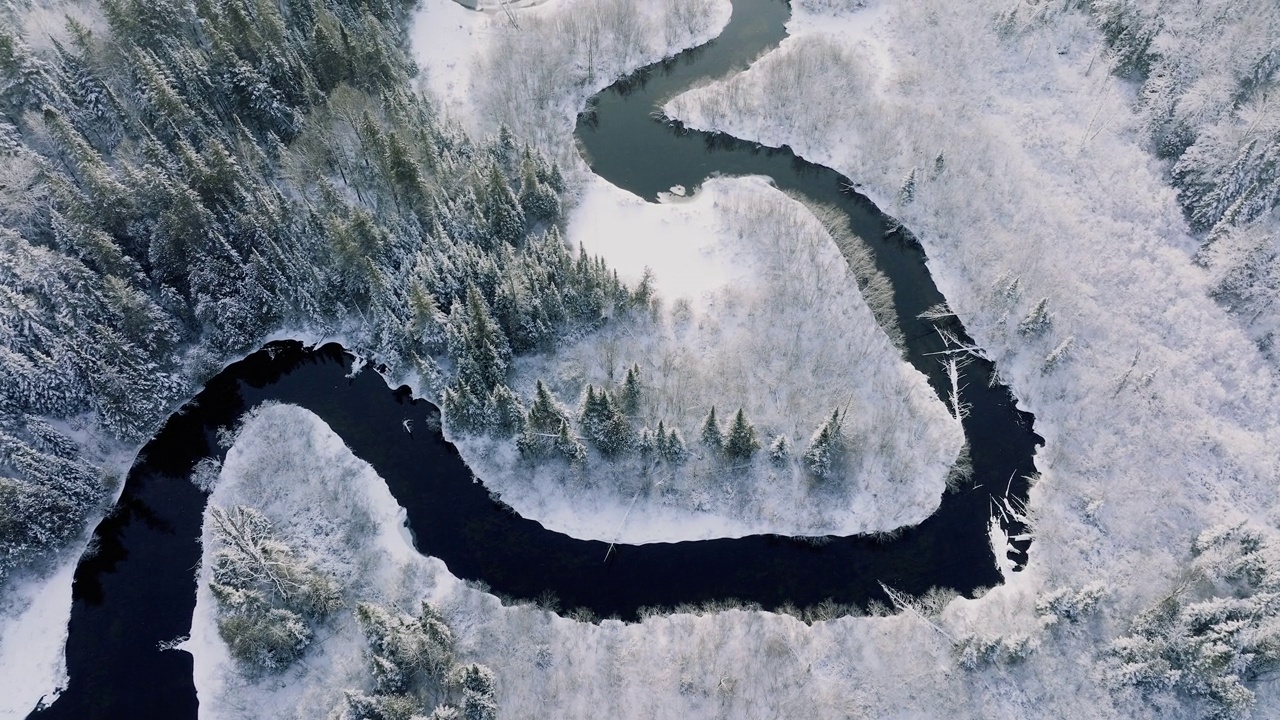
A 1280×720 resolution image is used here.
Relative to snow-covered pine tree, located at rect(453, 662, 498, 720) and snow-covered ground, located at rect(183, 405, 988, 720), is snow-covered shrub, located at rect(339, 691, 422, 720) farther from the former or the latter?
snow-covered ground, located at rect(183, 405, 988, 720)

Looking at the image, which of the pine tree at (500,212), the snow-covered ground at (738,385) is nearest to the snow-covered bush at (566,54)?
the pine tree at (500,212)

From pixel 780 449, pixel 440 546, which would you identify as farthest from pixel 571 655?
pixel 780 449

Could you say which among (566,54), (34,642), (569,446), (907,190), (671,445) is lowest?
(34,642)

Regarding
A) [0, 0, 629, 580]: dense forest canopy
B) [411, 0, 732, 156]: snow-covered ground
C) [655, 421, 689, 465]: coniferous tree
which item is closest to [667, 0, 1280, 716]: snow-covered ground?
[411, 0, 732, 156]: snow-covered ground

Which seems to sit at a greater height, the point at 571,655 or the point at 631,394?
the point at 631,394

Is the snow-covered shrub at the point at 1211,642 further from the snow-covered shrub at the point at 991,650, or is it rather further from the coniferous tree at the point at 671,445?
the coniferous tree at the point at 671,445

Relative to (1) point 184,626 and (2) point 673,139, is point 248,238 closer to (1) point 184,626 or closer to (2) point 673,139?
(1) point 184,626

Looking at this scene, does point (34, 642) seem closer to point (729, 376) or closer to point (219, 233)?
point (219, 233)
